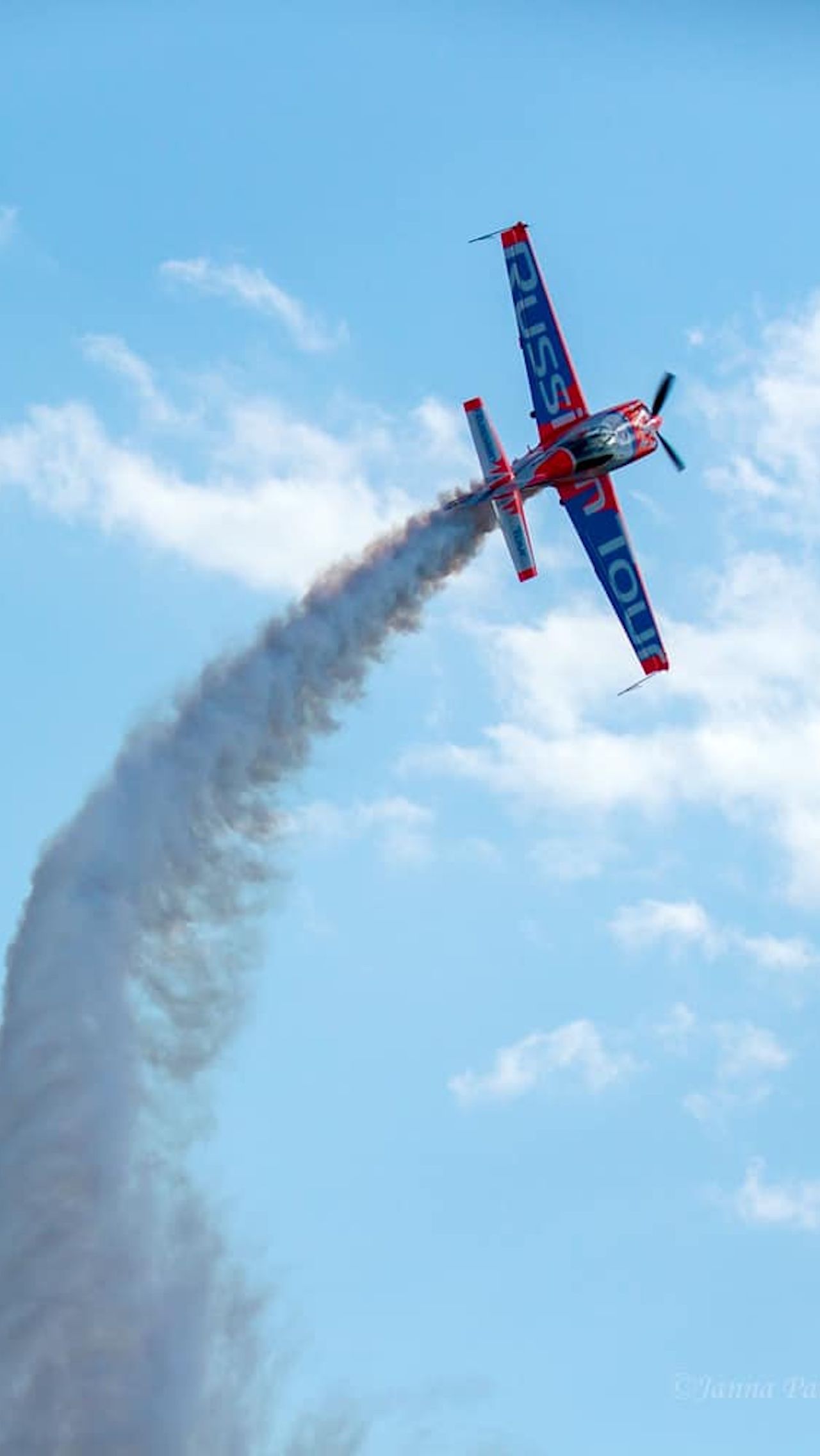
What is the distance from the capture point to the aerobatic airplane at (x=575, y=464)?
58406 mm

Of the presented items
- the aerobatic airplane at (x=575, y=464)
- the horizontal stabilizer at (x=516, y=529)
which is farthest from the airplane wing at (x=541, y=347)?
the horizontal stabilizer at (x=516, y=529)

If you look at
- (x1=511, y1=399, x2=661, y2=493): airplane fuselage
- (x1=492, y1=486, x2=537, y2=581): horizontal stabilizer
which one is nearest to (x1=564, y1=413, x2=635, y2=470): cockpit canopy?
(x1=511, y1=399, x2=661, y2=493): airplane fuselage

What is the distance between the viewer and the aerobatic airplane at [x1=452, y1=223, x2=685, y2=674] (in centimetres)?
5841

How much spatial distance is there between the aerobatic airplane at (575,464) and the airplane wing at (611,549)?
2 cm

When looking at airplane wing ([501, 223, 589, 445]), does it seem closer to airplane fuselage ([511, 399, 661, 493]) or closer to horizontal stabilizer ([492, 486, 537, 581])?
airplane fuselage ([511, 399, 661, 493])

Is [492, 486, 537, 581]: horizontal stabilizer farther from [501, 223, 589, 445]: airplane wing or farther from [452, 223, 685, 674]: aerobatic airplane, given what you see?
[501, 223, 589, 445]: airplane wing

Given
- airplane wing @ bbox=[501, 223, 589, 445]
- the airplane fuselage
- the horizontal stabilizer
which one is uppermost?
airplane wing @ bbox=[501, 223, 589, 445]

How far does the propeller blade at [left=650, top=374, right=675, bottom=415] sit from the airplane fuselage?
4.64 ft

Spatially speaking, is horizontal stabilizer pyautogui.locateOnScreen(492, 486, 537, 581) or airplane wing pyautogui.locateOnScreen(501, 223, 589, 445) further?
airplane wing pyautogui.locateOnScreen(501, 223, 589, 445)

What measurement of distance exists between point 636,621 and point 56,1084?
20.2m

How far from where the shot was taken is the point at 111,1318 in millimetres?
55375

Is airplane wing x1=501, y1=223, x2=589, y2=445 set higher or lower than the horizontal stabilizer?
higher

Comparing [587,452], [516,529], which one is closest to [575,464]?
[587,452]

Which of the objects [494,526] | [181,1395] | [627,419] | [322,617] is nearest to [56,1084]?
[181,1395]
